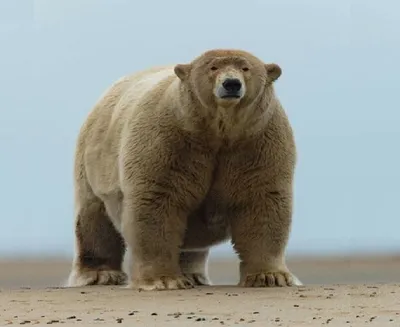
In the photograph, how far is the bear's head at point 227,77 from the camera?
9.77 metres

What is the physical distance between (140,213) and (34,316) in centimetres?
230

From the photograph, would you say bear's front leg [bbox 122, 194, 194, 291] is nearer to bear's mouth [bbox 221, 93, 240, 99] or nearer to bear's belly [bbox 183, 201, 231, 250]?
bear's belly [bbox 183, 201, 231, 250]

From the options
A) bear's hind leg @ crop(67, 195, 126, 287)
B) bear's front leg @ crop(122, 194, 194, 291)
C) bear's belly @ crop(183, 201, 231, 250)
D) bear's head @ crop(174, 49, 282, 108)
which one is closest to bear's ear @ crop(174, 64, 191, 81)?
bear's head @ crop(174, 49, 282, 108)

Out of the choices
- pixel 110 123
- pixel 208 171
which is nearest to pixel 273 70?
pixel 208 171

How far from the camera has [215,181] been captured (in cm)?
1052

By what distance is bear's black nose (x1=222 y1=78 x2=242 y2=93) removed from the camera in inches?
383

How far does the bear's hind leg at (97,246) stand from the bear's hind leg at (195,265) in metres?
0.69

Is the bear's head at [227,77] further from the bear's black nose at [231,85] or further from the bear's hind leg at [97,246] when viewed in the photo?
the bear's hind leg at [97,246]

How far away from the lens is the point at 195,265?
12711mm

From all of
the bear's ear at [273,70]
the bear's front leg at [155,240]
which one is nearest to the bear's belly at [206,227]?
the bear's front leg at [155,240]

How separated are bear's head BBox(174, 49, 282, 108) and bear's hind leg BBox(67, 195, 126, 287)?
2.40 meters

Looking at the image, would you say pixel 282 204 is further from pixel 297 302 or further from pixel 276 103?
pixel 297 302

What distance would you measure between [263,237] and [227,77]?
5.53 ft

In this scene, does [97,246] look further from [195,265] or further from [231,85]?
[231,85]
